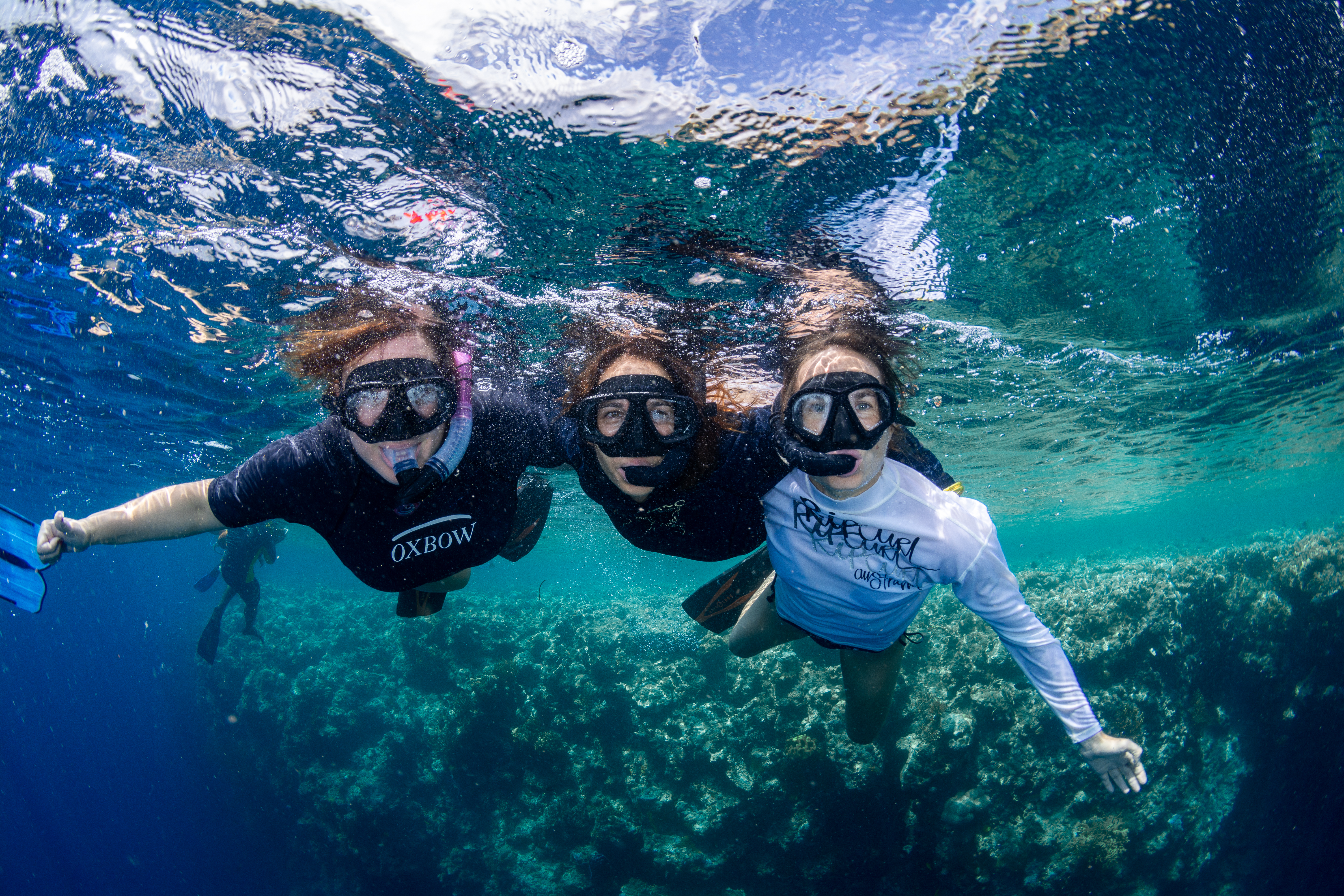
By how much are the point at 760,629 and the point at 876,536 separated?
262 cm

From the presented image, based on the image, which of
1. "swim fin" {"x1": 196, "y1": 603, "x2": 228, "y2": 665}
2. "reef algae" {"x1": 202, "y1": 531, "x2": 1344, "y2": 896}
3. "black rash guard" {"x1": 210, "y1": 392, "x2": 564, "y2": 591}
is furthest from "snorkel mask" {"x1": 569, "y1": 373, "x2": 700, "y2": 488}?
"swim fin" {"x1": 196, "y1": 603, "x2": 228, "y2": 665}

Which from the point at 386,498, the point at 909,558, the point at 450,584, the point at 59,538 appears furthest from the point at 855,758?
the point at 59,538

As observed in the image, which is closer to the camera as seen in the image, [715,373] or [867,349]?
[867,349]

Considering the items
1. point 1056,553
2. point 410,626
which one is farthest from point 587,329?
point 1056,553

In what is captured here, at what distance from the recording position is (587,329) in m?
8.16

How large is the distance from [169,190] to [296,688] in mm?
20857

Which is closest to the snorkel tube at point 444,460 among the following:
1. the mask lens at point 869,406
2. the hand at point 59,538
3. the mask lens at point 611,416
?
the mask lens at point 611,416

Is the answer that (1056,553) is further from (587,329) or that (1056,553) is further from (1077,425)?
(587,329)

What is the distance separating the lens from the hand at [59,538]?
3.35 m

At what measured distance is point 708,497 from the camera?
4.31 meters

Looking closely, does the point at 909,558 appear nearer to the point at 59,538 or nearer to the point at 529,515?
the point at 529,515

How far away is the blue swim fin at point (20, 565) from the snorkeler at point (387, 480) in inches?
4.8

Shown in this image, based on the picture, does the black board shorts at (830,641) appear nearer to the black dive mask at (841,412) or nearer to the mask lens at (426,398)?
the black dive mask at (841,412)

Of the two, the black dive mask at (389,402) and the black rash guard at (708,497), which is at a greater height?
the black dive mask at (389,402)
